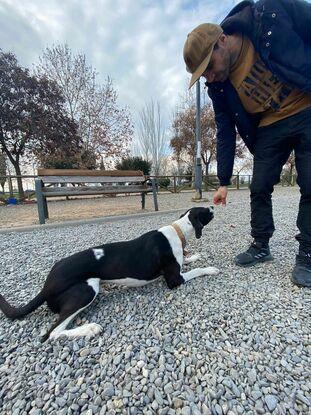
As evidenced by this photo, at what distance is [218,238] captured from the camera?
337cm

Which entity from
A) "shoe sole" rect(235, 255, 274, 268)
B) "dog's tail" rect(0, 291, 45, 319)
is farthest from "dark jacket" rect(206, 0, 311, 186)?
"dog's tail" rect(0, 291, 45, 319)

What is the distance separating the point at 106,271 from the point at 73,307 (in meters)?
0.33

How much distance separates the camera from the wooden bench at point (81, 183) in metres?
4.71

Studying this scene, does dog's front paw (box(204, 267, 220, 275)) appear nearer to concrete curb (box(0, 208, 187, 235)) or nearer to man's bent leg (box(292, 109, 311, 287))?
man's bent leg (box(292, 109, 311, 287))

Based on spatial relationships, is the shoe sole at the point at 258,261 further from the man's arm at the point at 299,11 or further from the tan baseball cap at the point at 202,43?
the man's arm at the point at 299,11

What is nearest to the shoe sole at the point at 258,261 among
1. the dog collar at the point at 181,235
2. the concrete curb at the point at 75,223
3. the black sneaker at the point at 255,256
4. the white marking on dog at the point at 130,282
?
the black sneaker at the point at 255,256

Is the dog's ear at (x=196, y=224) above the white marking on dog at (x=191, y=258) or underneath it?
above

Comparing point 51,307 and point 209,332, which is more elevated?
point 51,307

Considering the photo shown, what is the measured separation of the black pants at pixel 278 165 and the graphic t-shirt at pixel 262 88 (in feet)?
0.27

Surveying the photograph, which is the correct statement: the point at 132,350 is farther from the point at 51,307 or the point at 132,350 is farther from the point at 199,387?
the point at 51,307

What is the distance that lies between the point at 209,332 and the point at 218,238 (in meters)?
2.05

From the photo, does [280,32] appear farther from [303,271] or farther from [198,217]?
[303,271]

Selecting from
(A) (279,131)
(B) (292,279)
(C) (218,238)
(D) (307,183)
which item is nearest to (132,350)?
(B) (292,279)

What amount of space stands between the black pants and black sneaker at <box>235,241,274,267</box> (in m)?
0.11
